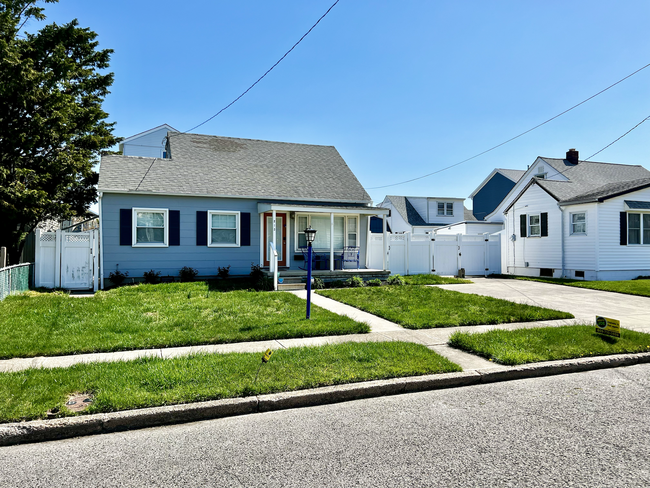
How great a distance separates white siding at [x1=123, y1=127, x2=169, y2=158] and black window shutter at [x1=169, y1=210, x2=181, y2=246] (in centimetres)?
1616

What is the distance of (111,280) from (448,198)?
27.1m

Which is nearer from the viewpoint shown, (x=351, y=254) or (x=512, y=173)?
(x=351, y=254)

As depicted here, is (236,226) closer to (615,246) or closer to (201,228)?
(201,228)

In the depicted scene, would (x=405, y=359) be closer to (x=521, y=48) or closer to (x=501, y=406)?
(x=501, y=406)

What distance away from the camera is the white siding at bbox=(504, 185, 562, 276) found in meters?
19.4

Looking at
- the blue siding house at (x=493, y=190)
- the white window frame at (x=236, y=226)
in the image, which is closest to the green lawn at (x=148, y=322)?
the white window frame at (x=236, y=226)

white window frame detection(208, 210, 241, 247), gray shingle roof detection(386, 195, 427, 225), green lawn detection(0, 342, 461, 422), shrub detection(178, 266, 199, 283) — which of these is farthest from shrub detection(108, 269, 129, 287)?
gray shingle roof detection(386, 195, 427, 225)

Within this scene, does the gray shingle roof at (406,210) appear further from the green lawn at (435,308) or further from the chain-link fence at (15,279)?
the chain-link fence at (15,279)

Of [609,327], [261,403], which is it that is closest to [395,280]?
[609,327]

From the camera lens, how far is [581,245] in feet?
59.7

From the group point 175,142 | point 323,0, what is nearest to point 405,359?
point 323,0

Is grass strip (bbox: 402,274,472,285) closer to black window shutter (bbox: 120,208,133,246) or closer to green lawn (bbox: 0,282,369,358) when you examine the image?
green lawn (bbox: 0,282,369,358)

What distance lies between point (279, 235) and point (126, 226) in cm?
543

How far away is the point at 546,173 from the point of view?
2736cm
